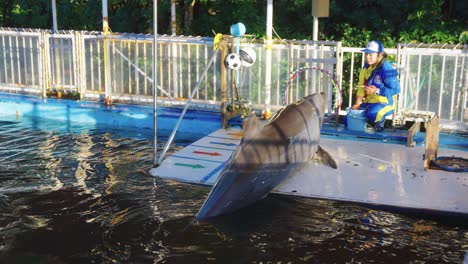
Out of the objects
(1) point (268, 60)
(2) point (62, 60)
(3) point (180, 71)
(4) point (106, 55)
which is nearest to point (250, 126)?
(1) point (268, 60)

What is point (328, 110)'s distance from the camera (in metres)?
10.8

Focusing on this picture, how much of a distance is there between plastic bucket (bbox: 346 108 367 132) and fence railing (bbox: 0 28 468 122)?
60cm

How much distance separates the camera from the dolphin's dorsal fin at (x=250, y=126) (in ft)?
23.0

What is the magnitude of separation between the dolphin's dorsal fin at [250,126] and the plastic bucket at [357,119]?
3.17 m

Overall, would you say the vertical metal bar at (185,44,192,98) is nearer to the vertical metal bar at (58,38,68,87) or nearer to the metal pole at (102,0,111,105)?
the metal pole at (102,0,111,105)

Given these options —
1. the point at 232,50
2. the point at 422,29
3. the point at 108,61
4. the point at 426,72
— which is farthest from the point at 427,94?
the point at 108,61

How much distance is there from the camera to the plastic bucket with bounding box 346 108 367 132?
990cm

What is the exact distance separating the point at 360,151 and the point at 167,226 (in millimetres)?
3713

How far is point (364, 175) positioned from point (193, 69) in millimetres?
4666

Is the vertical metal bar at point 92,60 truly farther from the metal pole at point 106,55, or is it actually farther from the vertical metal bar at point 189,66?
the vertical metal bar at point 189,66

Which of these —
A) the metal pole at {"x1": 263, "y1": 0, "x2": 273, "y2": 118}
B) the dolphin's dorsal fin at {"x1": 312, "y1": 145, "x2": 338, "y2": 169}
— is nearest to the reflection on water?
the dolphin's dorsal fin at {"x1": 312, "y1": 145, "x2": 338, "y2": 169}

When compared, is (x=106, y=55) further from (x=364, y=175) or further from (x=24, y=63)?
(x=364, y=175)

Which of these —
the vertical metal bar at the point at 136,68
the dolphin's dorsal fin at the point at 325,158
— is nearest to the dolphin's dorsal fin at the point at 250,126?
the dolphin's dorsal fin at the point at 325,158

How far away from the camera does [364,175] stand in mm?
8133
